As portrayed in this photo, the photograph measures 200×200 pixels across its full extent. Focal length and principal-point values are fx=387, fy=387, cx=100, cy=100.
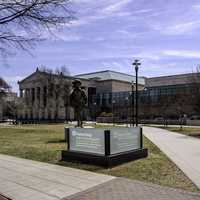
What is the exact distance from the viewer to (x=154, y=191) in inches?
332

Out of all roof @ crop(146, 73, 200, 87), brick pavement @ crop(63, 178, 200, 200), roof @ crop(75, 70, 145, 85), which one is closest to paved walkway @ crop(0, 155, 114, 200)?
brick pavement @ crop(63, 178, 200, 200)

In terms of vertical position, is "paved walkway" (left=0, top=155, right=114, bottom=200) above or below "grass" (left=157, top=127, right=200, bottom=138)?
below

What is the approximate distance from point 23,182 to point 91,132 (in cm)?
370

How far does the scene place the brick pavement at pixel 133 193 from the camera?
7.89 m

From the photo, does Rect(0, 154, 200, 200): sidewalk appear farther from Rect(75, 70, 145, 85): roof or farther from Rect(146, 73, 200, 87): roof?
Rect(75, 70, 145, 85): roof

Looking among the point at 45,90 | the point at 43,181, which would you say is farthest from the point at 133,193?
the point at 45,90

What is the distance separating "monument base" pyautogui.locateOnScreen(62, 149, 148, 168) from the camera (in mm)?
12102

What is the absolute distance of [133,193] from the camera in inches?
326

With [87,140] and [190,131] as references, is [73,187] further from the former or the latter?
[190,131]

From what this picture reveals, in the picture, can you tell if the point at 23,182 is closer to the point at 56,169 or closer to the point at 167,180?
the point at 56,169

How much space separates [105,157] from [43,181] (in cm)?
271

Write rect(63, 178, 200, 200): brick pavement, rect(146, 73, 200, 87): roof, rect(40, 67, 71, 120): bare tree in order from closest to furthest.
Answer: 1. rect(63, 178, 200, 200): brick pavement
2. rect(40, 67, 71, 120): bare tree
3. rect(146, 73, 200, 87): roof

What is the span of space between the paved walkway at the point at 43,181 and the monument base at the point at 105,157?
95 cm

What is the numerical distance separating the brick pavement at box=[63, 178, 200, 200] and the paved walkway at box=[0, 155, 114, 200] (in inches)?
16.3
